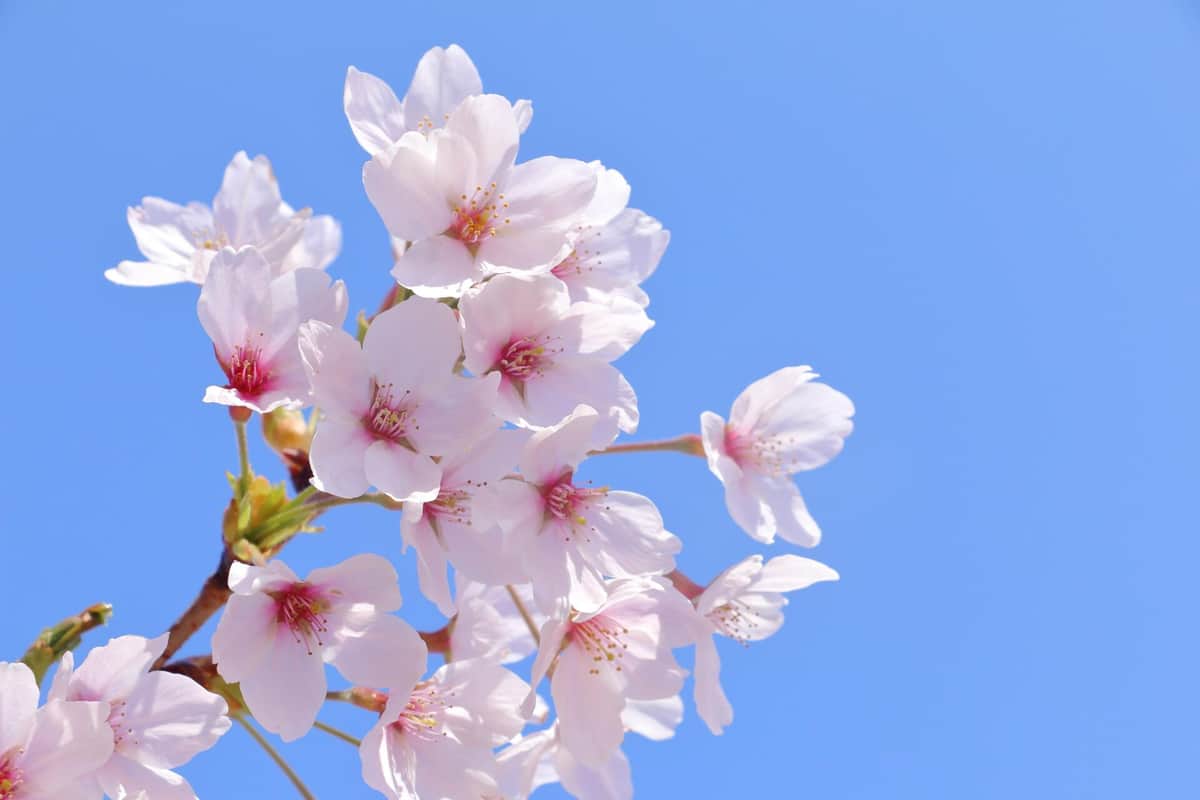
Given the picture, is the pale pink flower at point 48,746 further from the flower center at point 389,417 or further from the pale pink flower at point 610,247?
the pale pink flower at point 610,247

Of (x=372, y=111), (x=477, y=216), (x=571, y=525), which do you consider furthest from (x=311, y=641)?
(x=372, y=111)

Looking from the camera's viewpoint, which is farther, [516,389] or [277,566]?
[516,389]

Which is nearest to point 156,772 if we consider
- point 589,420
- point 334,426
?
point 334,426

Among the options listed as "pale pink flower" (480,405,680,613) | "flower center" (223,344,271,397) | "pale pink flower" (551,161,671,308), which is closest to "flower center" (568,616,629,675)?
"pale pink flower" (480,405,680,613)

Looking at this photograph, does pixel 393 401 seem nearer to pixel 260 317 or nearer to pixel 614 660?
pixel 260 317

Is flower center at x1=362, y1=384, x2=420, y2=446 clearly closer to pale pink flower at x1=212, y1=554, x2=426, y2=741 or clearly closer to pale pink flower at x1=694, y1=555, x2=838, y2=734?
pale pink flower at x1=212, y1=554, x2=426, y2=741

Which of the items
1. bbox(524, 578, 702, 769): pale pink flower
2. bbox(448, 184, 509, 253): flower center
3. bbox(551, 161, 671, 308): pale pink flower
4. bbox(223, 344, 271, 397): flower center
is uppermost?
bbox(551, 161, 671, 308): pale pink flower

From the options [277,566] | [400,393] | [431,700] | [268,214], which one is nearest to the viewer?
[277,566]

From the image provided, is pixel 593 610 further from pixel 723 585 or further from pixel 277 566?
Result: pixel 277 566
